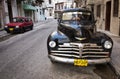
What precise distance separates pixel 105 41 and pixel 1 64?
3.79 meters

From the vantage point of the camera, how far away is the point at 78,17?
22.4 ft

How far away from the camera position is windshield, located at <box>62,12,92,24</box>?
22.0 feet

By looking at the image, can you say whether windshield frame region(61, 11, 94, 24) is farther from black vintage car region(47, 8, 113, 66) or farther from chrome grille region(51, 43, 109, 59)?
chrome grille region(51, 43, 109, 59)

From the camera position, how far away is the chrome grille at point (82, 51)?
4789 mm

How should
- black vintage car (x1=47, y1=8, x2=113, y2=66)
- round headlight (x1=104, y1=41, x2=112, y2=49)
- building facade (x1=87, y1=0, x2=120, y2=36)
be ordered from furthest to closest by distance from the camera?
building facade (x1=87, y1=0, x2=120, y2=36)
round headlight (x1=104, y1=41, x2=112, y2=49)
black vintage car (x1=47, y1=8, x2=113, y2=66)

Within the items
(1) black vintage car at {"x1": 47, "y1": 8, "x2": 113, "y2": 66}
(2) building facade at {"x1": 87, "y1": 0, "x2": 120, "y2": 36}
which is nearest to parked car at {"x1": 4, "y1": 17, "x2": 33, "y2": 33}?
(2) building facade at {"x1": 87, "y1": 0, "x2": 120, "y2": 36}

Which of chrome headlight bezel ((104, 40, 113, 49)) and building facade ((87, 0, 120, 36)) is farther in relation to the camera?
building facade ((87, 0, 120, 36))

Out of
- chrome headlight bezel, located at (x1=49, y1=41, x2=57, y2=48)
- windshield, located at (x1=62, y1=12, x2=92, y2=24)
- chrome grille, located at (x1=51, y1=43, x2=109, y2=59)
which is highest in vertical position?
windshield, located at (x1=62, y1=12, x2=92, y2=24)

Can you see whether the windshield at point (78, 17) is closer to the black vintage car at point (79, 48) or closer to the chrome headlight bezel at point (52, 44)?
the black vintage car at point (79, 48)

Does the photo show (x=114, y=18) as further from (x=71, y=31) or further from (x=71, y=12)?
(x=71, y=31)

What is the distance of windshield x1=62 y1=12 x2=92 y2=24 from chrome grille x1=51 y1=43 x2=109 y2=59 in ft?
6.32

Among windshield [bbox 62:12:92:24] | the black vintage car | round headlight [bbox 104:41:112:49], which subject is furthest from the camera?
windshield [bbox 62:12:92:24]

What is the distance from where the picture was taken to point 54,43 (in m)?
5.07

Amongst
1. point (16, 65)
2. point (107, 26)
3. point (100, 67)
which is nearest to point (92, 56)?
point (100, 67)
